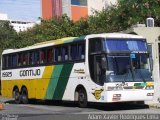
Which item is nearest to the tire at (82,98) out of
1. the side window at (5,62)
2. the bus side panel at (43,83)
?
the bus side panel at (43,83)

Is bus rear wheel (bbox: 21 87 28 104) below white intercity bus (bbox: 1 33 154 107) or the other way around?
below

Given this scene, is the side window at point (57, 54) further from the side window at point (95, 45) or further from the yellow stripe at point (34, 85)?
the side window at point (95, 45)

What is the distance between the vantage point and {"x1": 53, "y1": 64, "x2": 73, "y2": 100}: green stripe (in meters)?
23.0

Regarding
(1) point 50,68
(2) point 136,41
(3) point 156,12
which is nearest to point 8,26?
(3) point 156,12

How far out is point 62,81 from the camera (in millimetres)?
23781

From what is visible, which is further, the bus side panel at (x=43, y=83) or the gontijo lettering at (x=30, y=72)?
the gontijo lettering at (x=30, y=72)

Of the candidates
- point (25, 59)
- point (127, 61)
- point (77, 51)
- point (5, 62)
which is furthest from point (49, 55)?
point (5, 62)

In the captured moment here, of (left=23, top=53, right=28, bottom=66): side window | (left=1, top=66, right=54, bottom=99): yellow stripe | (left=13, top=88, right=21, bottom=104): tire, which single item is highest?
(left=23, top=53, right=28, bottom=66): side window

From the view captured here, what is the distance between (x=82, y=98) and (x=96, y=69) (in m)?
1.96

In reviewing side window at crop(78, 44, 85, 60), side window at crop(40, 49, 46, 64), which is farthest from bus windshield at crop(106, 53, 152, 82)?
side window at crop(40, 49, 46, 64)

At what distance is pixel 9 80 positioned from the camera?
29875 mm

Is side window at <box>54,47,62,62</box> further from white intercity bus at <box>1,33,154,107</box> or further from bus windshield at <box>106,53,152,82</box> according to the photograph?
bus windshield at <box>106,53,152,82</box>

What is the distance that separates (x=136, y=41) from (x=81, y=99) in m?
3.73

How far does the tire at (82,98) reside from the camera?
21.9 meters
